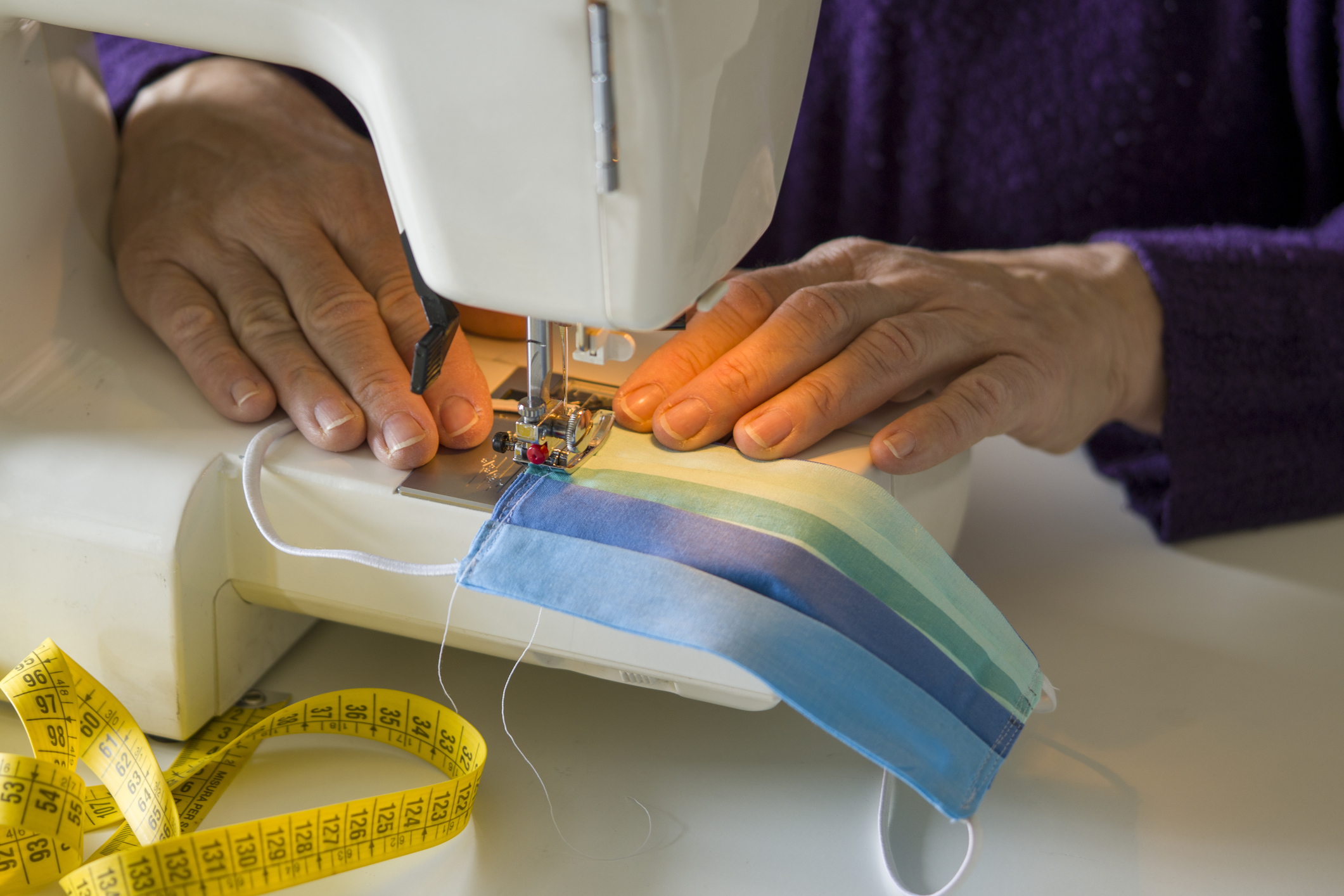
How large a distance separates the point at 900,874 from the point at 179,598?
0.56 meters

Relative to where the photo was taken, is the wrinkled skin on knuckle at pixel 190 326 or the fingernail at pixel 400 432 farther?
the wrinkled skin on knuckle at pixel 190 326

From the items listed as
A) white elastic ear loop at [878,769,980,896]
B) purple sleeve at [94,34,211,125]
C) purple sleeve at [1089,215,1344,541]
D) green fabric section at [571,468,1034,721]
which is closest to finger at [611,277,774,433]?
green fabric section at [571,468,1034,721]

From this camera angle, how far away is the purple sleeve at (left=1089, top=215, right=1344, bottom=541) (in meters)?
1.16

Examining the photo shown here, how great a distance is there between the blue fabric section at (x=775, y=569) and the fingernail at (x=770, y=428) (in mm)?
106

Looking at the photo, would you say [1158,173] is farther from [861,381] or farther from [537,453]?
[537,453]

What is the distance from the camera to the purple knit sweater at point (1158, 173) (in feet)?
3.86

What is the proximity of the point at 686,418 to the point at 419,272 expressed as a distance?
0.23 metres

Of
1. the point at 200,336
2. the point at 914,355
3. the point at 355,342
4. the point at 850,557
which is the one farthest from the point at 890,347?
the point at 200,336

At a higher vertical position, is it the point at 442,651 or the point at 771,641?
the point at 771,641

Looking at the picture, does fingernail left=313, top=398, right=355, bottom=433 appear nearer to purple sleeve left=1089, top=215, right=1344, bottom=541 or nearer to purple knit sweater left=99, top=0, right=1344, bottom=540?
purple knit sweater left=99, top=0, right=1344, bottom=540

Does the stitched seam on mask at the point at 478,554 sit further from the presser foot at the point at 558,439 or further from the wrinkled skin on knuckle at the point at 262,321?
the wrinkled skin on knuckle at the point at 262,321

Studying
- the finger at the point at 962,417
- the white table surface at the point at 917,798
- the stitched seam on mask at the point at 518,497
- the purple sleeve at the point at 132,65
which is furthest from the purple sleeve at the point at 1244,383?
the purple sleeve at the point at 132,65

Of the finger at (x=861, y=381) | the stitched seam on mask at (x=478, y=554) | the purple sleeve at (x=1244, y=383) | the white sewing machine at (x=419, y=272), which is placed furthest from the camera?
the purple sleeve at (x=1244, y=383)

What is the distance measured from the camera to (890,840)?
82 cm
